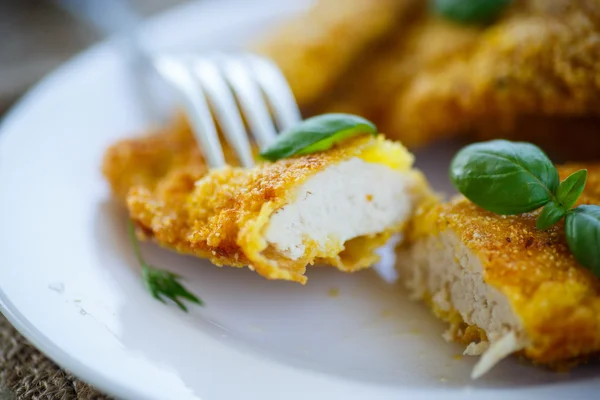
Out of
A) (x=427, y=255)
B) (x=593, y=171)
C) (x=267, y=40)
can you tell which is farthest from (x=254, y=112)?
(x=593, y=171)

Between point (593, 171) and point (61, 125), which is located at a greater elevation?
point (61, 125)

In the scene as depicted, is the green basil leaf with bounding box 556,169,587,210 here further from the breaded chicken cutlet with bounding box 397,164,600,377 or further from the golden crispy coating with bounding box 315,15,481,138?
the golden crispy coating with bounding box 315,15,481,138

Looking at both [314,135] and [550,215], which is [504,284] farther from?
[314,135]

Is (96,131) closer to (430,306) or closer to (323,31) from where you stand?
(323,31)

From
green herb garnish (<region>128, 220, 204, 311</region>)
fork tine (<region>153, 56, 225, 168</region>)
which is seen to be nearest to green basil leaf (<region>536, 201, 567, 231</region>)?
green herb garnish (<region>128, 220, 204, 311</region>)

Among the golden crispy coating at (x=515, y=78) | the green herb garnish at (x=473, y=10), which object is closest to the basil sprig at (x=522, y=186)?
the golden crispy coating at (x=515, y=78)

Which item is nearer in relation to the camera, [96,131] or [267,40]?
[96,131]
